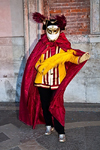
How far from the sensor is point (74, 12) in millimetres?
5457

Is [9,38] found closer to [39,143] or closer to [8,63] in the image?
[8,63]

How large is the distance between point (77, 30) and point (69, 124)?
2.42 meters

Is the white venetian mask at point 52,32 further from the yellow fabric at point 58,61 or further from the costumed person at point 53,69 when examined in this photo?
the yellow fabric at point 58,61

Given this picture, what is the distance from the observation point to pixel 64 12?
548cm

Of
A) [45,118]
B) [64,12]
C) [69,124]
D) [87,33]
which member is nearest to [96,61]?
[87,33]

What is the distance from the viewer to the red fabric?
11.6 ft

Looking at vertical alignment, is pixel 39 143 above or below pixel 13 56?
below

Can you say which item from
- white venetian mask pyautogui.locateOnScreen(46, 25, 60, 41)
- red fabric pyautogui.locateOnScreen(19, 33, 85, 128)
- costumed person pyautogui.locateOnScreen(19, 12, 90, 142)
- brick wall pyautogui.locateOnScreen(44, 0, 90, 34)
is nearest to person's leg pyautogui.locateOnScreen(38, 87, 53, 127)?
costumed person pyautogui.locateOnScreen(19, 12, 90, 142)

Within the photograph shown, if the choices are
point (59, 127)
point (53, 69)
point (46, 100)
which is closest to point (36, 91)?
point (46, 100)

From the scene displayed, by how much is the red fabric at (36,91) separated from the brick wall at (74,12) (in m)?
1.95

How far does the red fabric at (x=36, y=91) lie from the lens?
3.54m

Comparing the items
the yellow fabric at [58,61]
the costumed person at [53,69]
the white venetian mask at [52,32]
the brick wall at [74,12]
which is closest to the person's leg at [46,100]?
the costumed person at [53,69]

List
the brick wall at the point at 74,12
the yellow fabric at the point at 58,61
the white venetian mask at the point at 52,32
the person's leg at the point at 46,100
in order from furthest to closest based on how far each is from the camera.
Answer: the brick wall at the point at 74,12
the person's leg at the point at 46,100
the white venetian mask at the point at 52,32
the yellow fabric at the point at 58,61

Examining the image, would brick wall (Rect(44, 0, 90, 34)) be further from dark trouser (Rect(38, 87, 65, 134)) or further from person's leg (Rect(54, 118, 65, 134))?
person's leg (Rect(54, 118, 65, 134))
